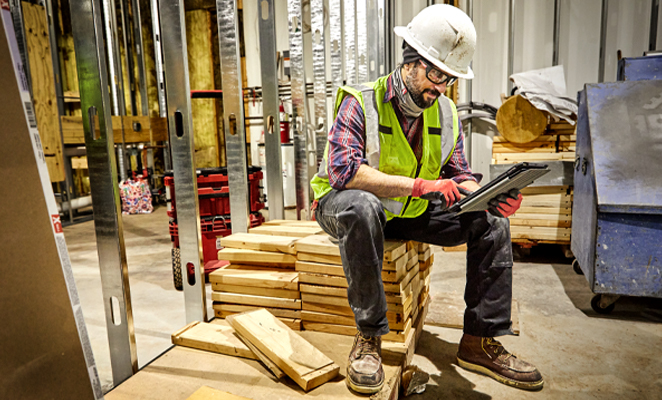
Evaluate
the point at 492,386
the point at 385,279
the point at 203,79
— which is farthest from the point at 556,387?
the point at 203,79

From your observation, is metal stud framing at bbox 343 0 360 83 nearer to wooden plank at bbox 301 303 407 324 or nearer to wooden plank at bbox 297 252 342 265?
wooden plank at bbox 297 252 342 265

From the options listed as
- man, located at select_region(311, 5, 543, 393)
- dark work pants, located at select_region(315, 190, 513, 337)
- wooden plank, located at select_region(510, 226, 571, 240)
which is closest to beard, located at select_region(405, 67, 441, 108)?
man, located at select_region(311, 5, 543, 393)

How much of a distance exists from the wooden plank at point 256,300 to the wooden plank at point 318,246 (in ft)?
1.09

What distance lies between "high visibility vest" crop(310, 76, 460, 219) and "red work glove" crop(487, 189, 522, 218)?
39 centimetres

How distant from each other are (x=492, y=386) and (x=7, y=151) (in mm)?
2339

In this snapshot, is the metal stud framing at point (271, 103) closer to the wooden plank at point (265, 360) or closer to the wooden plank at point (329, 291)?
the wooden plank at point (329, 291)

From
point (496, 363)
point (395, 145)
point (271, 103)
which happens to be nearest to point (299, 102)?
point (271, 103)

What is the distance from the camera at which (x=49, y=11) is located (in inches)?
265

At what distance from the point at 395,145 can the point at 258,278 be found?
3.76ft

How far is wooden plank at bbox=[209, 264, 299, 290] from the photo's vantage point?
2.66 m

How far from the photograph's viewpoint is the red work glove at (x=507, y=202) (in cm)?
218

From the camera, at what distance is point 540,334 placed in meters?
2.96

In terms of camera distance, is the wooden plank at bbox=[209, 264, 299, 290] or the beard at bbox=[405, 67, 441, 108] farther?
the wooden plank at bbox=[209, 264, 299, 290]

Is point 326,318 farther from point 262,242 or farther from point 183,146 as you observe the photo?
point 183,146
